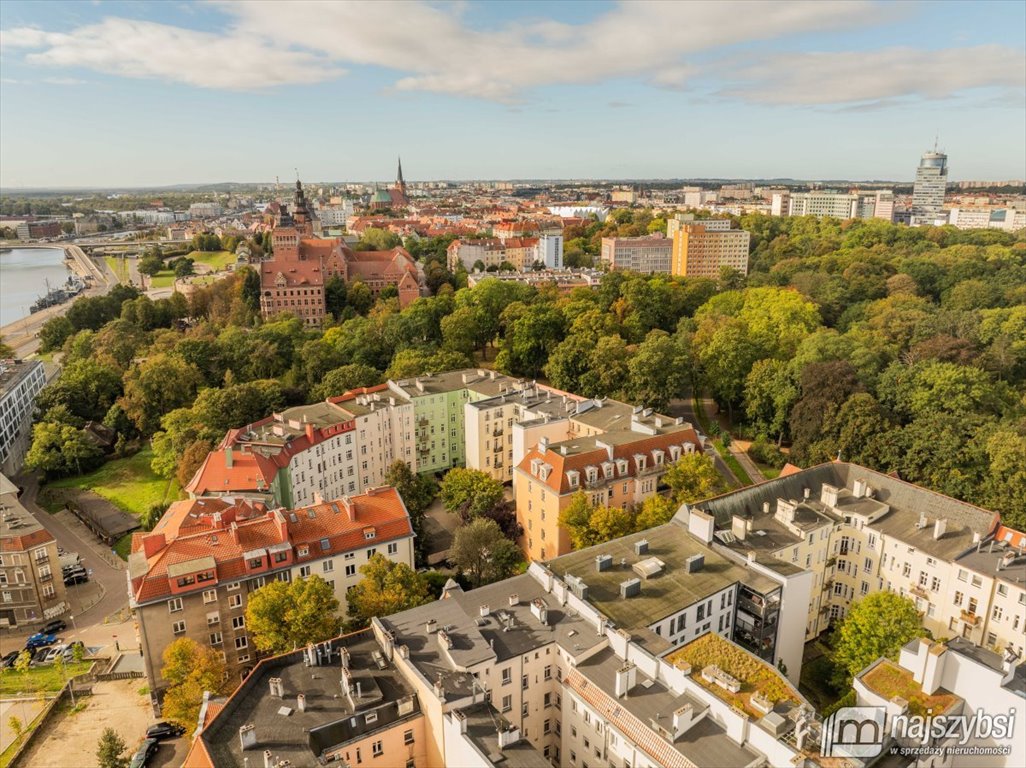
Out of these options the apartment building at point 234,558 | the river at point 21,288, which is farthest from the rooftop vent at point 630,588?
the river at point 21,288

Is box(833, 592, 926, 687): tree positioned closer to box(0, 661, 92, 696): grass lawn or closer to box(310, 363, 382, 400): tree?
box(0, 661, 92, 696): grass lawn

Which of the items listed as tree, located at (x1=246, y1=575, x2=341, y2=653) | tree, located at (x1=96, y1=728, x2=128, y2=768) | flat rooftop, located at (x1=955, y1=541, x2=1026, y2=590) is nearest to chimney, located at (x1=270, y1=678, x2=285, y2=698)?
tree, located at (x1=246, y1=575, x2=341, y2=653)

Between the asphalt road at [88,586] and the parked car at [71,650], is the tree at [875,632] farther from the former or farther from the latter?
the parked car at [71,650]

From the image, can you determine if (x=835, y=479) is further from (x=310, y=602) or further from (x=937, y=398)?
(x=310, y=602)

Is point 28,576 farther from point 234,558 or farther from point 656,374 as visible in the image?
point 656,374

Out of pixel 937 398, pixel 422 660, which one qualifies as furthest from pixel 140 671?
pixel 937 398

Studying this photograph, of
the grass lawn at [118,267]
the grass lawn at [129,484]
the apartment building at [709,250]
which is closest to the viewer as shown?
the grass lawn at [129,484]
